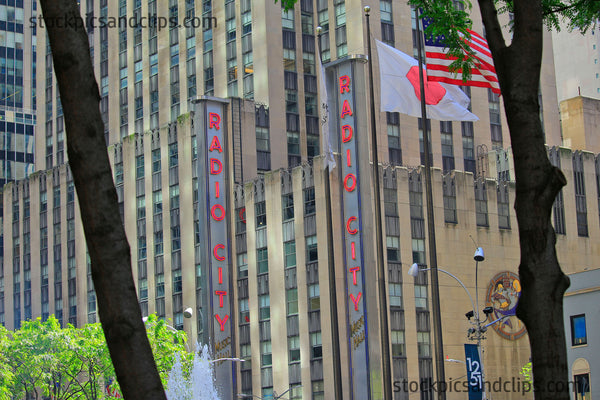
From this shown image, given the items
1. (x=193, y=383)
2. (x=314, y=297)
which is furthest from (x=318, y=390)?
(x=193, y=383)

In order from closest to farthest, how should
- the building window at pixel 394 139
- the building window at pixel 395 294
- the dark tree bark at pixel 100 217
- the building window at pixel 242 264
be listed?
the dark tree bark at pixel 100 217, the building window at pixel 395 294, the building window at pixel 242 264, the building window at pixel 394 139

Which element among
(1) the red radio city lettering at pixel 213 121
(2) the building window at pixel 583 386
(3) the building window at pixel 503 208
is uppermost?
(1) the red radio city lettering at pixel 213 121

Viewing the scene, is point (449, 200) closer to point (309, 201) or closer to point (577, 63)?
point (309, 201)

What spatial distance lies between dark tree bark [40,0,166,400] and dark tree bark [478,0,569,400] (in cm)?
337

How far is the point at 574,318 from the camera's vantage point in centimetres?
5091

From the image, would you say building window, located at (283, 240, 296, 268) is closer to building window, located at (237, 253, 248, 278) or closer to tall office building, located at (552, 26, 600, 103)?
building window, located at (237, 253, 248, 278)

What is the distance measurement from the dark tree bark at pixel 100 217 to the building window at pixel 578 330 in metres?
43.8

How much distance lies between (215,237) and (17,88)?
73.7 m

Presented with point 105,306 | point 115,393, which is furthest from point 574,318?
point 105,306

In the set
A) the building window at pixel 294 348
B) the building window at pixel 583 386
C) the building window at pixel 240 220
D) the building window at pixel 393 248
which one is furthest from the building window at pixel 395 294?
the building window at pixel 583 386

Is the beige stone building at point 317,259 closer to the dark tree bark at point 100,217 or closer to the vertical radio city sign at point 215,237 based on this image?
the vertical radio city sign at point 215,237

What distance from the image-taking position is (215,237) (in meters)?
77.1

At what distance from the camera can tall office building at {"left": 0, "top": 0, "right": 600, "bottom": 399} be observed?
248 ft

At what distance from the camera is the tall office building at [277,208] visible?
7550cm
